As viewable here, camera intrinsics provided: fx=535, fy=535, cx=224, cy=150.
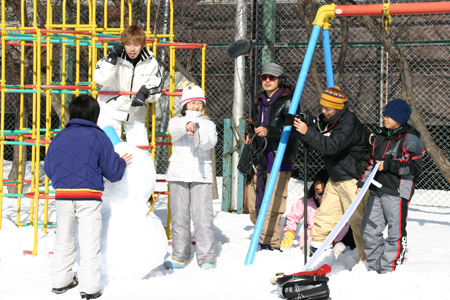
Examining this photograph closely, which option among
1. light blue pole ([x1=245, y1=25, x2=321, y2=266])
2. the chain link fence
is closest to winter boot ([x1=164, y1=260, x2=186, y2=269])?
light blue pole ([x1=245, y1=25, x2=321, y2=266])

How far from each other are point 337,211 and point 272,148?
81 cm

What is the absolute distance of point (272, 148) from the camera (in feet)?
16.1

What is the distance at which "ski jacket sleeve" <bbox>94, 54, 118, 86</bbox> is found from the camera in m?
4.48

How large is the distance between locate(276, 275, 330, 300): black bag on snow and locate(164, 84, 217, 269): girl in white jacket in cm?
101

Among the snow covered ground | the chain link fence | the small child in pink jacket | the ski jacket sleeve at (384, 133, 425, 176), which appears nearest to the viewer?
the snow covered ground

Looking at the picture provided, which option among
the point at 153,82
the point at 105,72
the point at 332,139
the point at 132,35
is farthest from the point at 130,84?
the point at 332,139

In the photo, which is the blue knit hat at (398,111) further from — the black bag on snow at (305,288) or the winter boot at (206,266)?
the winter boot at (206,266)

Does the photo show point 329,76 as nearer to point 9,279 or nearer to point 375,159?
point 375,159

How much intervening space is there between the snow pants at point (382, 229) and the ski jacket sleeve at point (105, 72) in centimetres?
236

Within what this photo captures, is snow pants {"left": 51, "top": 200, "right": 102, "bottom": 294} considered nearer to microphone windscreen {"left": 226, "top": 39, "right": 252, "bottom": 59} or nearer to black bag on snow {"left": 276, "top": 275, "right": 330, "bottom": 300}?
black bag on snow {"left": 276, "top": 275, "right": 330, "bottom": 300}

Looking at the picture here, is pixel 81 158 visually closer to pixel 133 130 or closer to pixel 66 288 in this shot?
pixel 66 288

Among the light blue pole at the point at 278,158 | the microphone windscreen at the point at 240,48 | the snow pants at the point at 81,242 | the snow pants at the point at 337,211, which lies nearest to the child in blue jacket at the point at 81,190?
the snow pants at the point at 81,242

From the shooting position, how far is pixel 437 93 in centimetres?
854

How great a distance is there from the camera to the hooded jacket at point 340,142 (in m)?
4.26
